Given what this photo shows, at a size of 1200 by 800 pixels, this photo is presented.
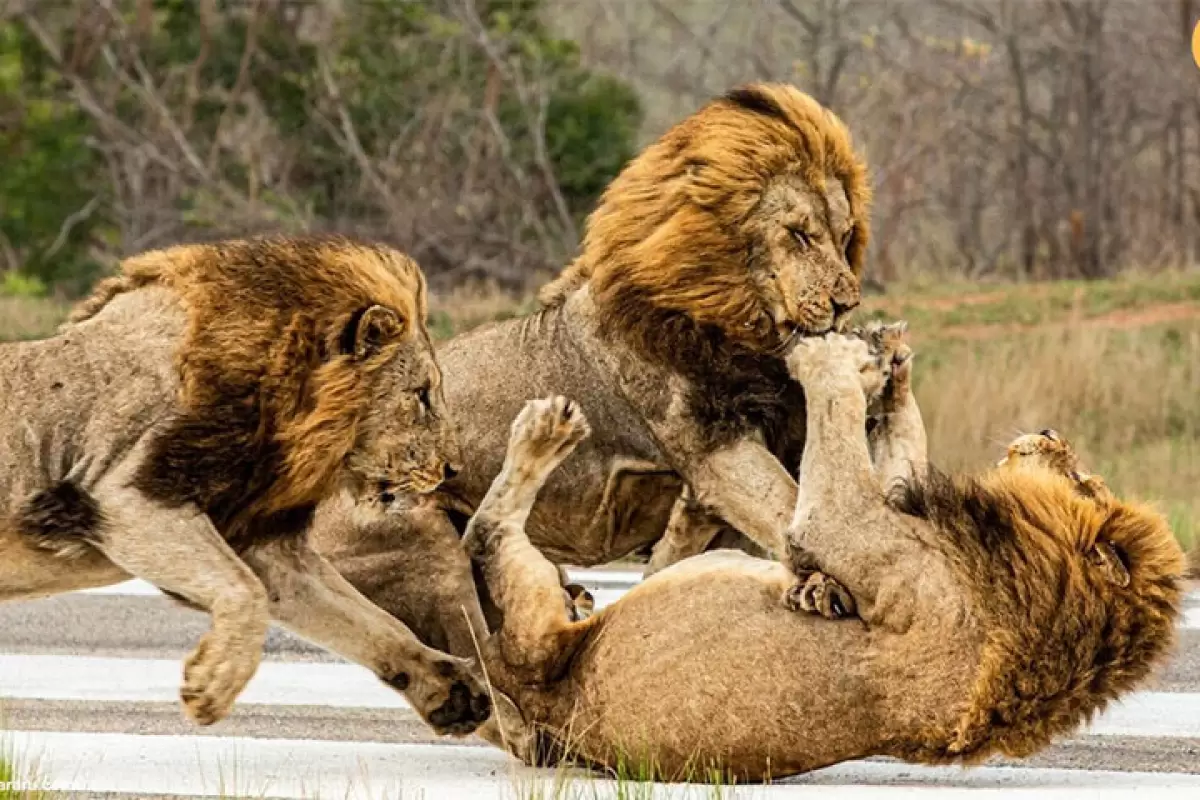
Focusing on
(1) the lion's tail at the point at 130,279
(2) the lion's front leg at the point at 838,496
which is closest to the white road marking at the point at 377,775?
(2) the lion's front leg at the point at 838,496

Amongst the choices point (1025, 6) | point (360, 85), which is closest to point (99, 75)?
point (360, 85)

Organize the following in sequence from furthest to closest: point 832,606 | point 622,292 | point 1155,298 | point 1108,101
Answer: point 1108,101
point 1155,298
point 622,292
point 832,606

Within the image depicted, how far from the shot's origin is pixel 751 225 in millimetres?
5672

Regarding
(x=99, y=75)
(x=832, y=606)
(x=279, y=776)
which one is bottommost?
(x=99, y=75)

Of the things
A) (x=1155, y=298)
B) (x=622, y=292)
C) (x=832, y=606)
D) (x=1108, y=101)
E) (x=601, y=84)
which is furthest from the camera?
(x=1108, y=101)

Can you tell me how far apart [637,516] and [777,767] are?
1314mm

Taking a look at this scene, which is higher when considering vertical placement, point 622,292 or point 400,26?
point 622,292

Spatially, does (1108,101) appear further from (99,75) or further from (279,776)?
(279,776)

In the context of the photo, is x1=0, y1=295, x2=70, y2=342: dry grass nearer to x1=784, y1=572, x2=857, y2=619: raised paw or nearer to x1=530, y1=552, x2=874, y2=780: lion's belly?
x1=530, y1=552, x2=874, y2=780: lion's belly

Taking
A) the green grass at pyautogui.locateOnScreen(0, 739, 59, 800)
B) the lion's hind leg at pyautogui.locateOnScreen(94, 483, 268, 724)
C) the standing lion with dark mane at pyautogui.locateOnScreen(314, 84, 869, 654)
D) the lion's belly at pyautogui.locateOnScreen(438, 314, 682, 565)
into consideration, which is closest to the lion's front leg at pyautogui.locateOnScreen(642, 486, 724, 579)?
the standing lion with dark mane at pyautogui.locateOnScreen(314, 84, 869, 654)

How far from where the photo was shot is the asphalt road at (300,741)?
5078 mm

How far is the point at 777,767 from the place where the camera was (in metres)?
4.91

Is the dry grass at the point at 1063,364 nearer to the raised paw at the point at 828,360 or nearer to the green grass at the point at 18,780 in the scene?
the raised paw at the point at 828,360

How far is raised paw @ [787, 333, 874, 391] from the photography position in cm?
537
